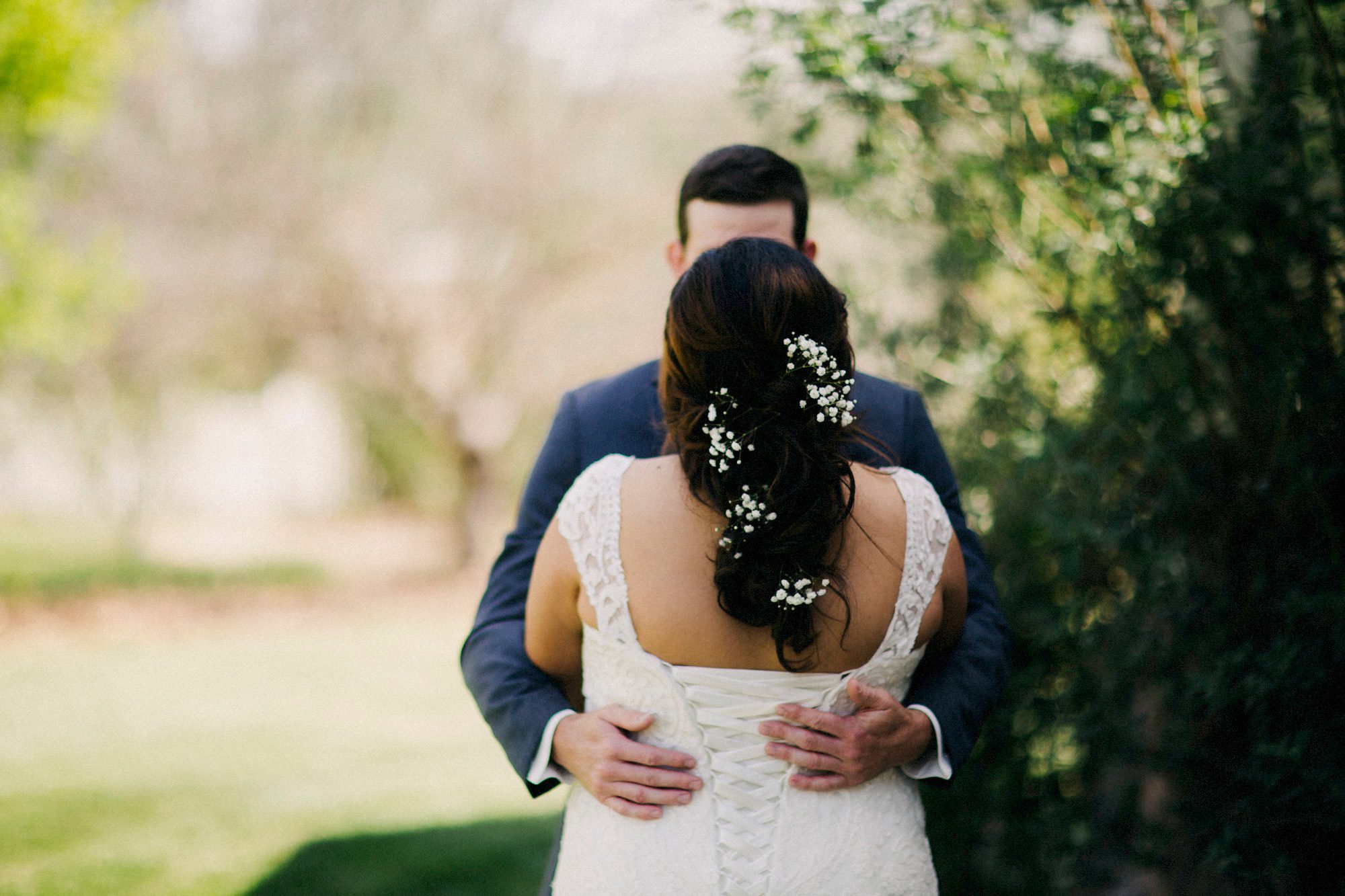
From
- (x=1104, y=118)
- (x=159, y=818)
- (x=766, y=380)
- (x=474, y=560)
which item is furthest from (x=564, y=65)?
(x=766, y=380)

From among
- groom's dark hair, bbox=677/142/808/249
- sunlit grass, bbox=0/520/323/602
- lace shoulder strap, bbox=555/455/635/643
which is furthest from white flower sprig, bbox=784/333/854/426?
sunlit grass, bbox=0/520/323/602

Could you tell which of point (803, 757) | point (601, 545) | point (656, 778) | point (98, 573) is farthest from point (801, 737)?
point (98, 573)

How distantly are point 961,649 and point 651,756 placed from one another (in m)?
0.75

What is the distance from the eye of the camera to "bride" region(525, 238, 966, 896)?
1.67m

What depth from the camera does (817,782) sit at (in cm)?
176

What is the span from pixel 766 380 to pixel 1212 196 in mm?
1497

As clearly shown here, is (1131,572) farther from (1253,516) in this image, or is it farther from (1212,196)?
(1212,196)

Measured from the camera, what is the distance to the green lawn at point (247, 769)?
4918mm

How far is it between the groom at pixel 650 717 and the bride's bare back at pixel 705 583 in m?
0.11

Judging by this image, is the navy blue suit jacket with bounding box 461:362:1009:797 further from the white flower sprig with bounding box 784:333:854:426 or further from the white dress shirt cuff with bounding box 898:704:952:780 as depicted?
the white flower sprig with bounding box 784:333:854:426

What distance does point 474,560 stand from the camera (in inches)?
542

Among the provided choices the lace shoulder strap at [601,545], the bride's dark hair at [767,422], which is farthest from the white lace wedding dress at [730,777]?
the bride's dark hair at [767,422]

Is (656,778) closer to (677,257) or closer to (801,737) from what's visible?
(801,737)

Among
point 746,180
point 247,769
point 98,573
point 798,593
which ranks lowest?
point 247,769
